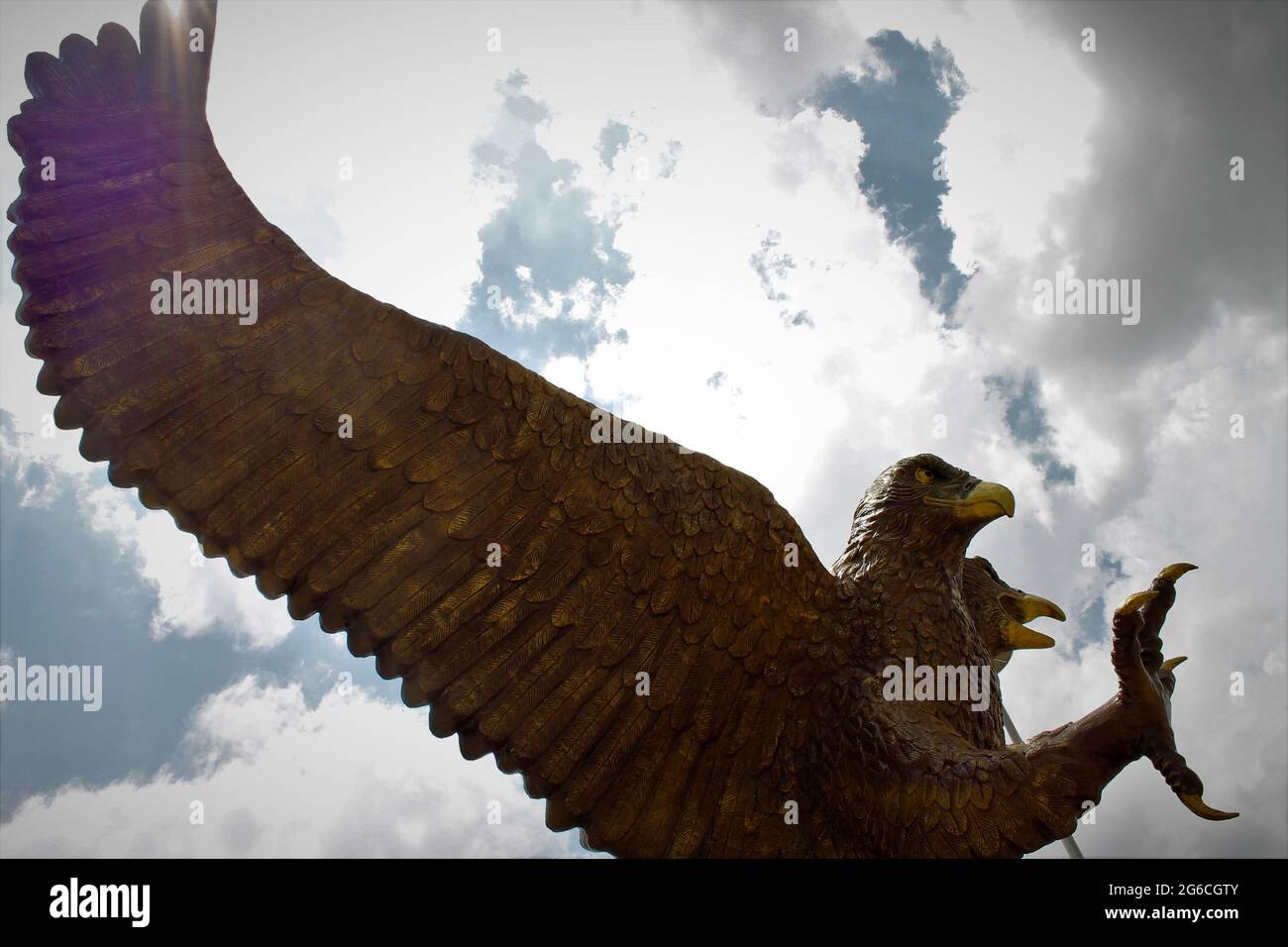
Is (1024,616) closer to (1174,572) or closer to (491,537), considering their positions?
(1174,572)

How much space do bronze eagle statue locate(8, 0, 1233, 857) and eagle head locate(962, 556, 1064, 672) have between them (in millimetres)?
907

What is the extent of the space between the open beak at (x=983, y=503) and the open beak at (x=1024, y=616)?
0.91m

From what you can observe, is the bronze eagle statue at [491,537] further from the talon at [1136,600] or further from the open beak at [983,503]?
the open beak at [983,503]

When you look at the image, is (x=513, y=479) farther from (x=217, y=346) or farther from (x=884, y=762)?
(x=884, y=762)

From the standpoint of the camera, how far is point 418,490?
8.44 feet

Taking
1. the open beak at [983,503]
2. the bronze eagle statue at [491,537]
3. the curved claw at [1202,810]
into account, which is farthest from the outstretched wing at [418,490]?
the curved claw at [1202,810]

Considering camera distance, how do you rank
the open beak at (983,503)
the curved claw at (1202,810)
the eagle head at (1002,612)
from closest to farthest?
the curved claw at (1202,810), the open beak at (983,503), the eagle head at (1002,612)

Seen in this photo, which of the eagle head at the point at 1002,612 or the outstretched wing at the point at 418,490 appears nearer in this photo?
the outstretched wing at the point at 418,490

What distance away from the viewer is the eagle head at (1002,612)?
3.94 metres

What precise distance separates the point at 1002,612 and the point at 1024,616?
0.44ft

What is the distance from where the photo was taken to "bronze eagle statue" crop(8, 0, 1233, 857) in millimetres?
2254
